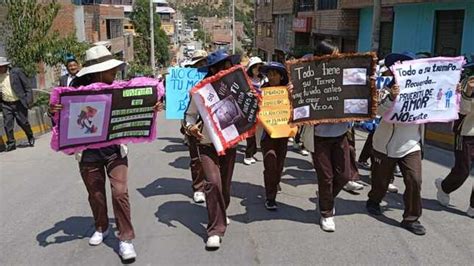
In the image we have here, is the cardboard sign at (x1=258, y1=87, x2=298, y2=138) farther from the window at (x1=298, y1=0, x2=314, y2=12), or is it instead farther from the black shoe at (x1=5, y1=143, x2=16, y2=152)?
the window at (x1=298, y1=0, x2=314, y2=12)

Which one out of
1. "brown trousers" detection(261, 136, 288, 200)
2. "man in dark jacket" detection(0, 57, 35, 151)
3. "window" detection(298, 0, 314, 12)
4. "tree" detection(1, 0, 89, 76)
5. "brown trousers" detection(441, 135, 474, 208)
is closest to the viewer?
"brown trousers" detection(441, 135, 474, 208)

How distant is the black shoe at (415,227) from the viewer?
15.4 ft

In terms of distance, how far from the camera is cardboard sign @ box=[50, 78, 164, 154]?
4.05 metres

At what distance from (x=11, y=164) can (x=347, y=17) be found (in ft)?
54.8

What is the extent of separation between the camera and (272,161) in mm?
5324

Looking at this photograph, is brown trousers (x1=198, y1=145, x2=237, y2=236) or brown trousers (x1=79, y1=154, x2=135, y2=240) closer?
brown trousers (x1=79, y1=154, x2=135, y2=240)

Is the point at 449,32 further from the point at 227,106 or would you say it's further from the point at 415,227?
the point at 227,106

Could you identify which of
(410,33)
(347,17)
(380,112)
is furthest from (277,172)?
(347,17)

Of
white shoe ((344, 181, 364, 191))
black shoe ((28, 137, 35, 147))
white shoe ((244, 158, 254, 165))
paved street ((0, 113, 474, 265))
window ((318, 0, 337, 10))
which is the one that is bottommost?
black shoe ((28, 137, 35, 147))

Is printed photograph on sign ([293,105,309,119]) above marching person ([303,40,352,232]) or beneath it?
above

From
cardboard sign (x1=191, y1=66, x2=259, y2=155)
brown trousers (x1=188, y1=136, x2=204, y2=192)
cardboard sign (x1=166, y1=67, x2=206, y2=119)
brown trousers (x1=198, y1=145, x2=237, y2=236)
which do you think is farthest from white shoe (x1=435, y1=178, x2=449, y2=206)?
cardboard sign (x1=166, y1=67, x2=206, y2=119)

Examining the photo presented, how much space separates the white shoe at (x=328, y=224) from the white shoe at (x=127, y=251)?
6.06 feet

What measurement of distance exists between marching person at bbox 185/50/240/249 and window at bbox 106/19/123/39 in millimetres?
37210

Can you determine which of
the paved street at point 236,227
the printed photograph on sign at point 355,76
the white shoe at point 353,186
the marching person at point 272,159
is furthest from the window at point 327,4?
the printed photograph on sign at point 355,76
